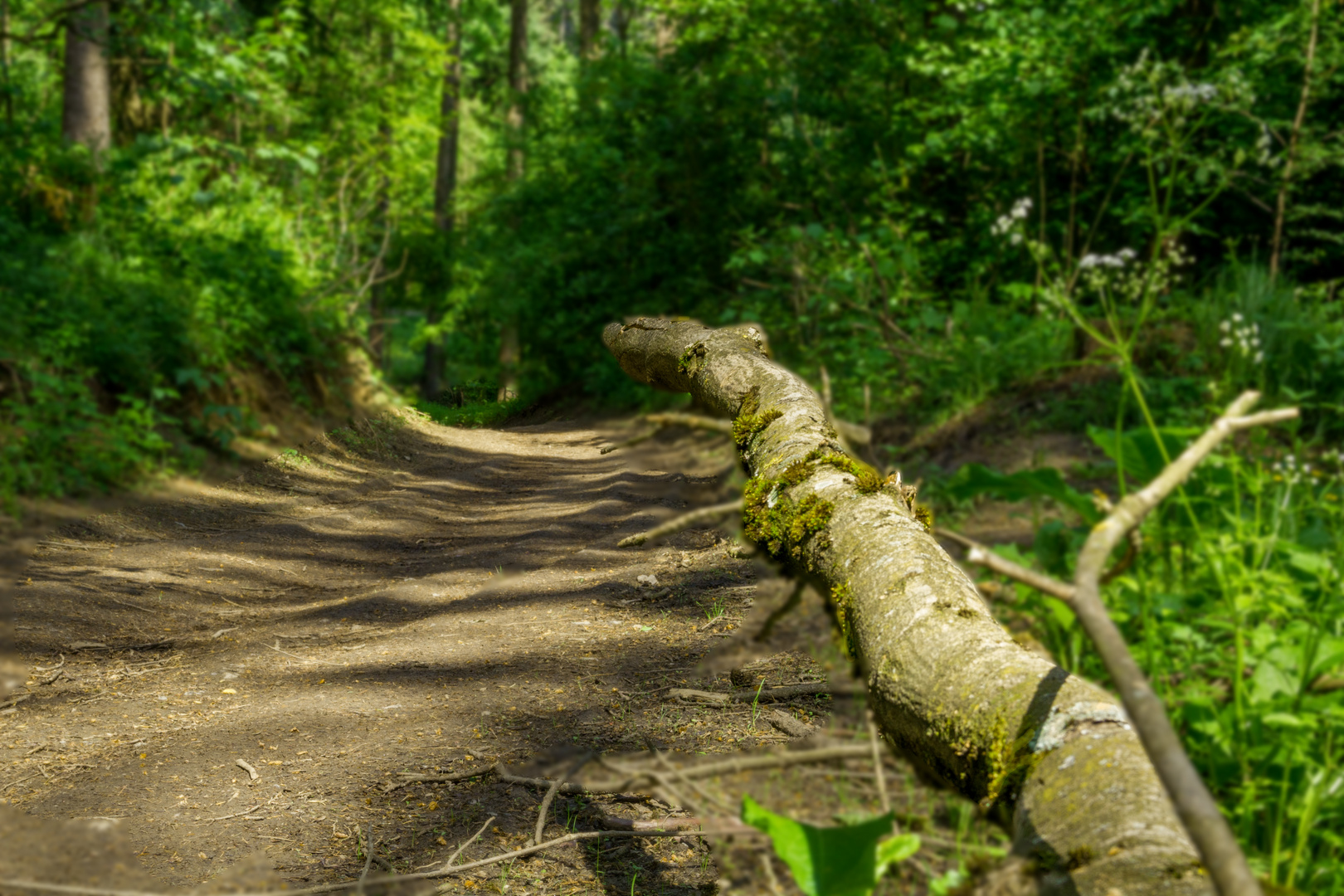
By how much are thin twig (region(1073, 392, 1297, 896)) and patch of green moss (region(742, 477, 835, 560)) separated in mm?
1199

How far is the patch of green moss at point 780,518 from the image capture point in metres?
2.24

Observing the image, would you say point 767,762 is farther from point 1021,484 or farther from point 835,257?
point 835,257

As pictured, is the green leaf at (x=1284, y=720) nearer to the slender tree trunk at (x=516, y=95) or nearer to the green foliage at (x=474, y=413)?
the green foliage at (x=474, y=413)

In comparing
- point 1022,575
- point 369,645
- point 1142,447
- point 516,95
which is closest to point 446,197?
point 516,95

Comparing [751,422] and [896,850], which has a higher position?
[751,422]

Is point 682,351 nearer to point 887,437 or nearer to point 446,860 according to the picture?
point 446,860

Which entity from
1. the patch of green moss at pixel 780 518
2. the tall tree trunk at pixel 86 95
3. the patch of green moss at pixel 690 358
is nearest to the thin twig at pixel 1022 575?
the patch of green moss at pixel 780 518

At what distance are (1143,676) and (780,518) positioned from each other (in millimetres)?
1512

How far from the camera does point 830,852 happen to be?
114 cm

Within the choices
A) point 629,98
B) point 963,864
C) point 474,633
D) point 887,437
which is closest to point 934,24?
point 629,98

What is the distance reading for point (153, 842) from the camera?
211 cm

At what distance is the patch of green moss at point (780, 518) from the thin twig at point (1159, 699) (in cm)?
120

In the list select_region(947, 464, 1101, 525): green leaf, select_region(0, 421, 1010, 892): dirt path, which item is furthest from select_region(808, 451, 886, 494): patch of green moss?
select_region(0, 421, 1010, 892): dirt path

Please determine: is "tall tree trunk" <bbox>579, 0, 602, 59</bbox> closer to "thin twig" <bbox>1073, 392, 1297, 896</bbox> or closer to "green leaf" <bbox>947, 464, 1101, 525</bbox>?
"green leaf" <bbox>947, 464, 1101, 525</bbox>
